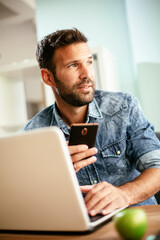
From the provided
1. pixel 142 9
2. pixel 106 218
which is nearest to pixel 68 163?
pixel 106 218

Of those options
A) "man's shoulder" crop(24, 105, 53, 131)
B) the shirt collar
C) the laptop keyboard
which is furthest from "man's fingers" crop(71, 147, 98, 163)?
"man's shoulder" crop(24, 105, 53, 131)

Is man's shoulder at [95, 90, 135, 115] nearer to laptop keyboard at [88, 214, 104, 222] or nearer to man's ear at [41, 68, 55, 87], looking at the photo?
man's ear at [41, 68, 55, 87]

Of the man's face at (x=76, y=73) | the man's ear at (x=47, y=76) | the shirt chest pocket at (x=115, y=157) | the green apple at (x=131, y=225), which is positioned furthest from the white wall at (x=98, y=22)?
the green apple at (x=131, y=225)

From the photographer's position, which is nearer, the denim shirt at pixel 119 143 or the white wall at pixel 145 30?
the denim shirt at pixel 119 143

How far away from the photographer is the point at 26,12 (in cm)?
405

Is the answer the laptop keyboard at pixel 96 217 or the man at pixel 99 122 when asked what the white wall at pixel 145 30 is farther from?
the laptop keyboard at pixel 96 217

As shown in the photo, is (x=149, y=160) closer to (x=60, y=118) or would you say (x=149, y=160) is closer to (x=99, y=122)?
(x=99, y=122)

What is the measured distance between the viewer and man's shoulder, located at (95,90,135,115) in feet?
4.79

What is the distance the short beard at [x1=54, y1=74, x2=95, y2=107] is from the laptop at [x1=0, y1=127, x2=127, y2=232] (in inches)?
32.7

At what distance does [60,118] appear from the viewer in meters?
1.57

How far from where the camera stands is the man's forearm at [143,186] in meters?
1.02

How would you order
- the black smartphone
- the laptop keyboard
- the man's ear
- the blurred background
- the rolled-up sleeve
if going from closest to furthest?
the laptop keyboard
the black smartphone
the rolled-up sleeve
the man's ear
the blurred background

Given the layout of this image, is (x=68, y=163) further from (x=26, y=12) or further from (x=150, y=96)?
(x=26, y=12)

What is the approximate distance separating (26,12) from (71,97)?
297cm
